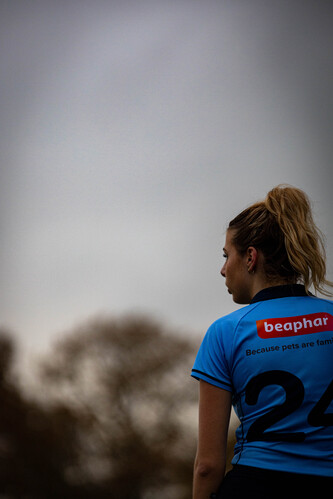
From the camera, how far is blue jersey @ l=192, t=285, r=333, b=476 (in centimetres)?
60

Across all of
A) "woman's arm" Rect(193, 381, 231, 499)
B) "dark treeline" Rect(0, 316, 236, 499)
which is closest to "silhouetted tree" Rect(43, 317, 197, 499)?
"dark treeline" Rect(0, 316, 236, 499)

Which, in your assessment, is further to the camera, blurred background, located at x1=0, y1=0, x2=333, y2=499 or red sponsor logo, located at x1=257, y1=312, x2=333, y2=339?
blurred background, located at x1=0, y1=0, x2=333, y2=499

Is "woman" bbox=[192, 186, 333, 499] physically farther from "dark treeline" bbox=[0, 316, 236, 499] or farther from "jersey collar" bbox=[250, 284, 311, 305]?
"dark treeline" bbox=[0, 316, 236, 499]

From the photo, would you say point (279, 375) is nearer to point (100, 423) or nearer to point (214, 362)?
point (214, 362)

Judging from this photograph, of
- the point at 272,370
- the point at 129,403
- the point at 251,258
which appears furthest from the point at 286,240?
the point at 129,403

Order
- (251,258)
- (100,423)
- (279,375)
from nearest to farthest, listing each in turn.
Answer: (279,375) → (251,258) → (100,423)

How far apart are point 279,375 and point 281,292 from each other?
4.7 inches

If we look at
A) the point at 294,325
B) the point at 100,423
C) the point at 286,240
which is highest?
the point at 286,240

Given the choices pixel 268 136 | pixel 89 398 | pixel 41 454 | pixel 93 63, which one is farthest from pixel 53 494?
pixel 93 63

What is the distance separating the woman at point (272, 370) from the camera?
0.60m

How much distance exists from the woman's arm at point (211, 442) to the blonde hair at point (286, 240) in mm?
180

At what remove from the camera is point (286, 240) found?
702 mm

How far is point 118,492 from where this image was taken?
10.0 ft

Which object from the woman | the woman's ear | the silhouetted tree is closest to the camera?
the woman
